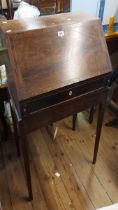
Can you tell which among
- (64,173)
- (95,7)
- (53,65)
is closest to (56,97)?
(53,65)

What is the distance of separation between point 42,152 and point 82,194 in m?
0.48

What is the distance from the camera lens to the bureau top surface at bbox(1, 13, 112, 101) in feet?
3.15

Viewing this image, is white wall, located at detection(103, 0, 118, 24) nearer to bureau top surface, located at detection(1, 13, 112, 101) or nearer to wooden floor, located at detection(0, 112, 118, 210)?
bureau top surface, located at detection(1, 13, 112, 101)

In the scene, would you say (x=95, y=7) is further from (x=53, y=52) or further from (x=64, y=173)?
(x=64, y=173)

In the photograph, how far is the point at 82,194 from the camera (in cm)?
149

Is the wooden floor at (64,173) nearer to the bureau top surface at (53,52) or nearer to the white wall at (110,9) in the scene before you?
the bureau top surface at (53,52)

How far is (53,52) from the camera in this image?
1.04 meters

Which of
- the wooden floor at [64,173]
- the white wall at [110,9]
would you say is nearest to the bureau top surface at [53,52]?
the white wall at [110,9]

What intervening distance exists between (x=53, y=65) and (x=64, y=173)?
0.94m

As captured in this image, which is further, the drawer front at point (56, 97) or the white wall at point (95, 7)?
the white wall at point (95, 7)

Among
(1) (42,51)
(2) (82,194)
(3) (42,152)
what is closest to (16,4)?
(1) (42,51)

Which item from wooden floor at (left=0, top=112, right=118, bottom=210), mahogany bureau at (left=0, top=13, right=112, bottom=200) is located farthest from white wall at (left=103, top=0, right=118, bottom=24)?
wooden floor at (left=0, top=112, right=118, bottom=210)

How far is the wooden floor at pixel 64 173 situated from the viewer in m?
1.45

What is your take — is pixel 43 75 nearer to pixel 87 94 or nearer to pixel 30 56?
pixel 30 56
